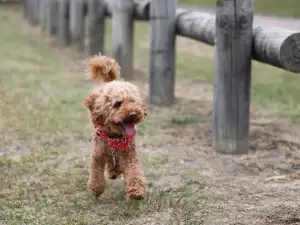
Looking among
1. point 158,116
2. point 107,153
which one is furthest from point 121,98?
point 158,116

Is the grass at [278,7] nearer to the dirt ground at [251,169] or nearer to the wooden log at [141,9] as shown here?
the wooden log at [141,9]

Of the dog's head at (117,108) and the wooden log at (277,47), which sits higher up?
the wooden log at (277,47)

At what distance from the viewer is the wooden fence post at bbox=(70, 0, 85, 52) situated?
11508mm

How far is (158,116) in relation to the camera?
6645 millimetres

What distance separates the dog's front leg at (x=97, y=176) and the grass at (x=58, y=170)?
3.4 inches

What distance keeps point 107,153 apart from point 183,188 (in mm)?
619

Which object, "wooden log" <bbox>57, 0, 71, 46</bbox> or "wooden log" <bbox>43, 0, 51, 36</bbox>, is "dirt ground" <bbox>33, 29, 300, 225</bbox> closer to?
"wooden log" <bbox>57, 0, 71, 46</bbox>

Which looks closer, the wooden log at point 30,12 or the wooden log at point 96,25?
the wooden log at point 96,25

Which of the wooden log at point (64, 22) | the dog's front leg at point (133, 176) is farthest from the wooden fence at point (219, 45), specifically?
the wooden log at point (64, 22)

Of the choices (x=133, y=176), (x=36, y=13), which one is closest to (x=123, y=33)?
(x=133, y=176)

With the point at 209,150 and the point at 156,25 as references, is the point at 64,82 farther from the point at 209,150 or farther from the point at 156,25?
the point at 209,150

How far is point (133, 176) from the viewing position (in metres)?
3.88

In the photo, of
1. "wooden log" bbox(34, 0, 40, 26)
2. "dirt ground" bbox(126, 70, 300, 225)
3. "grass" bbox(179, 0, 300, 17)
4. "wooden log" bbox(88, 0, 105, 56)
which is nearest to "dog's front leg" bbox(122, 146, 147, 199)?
"dirt ground" bbox(126, 70, 300, 225)

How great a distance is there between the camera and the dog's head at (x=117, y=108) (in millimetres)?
3646
